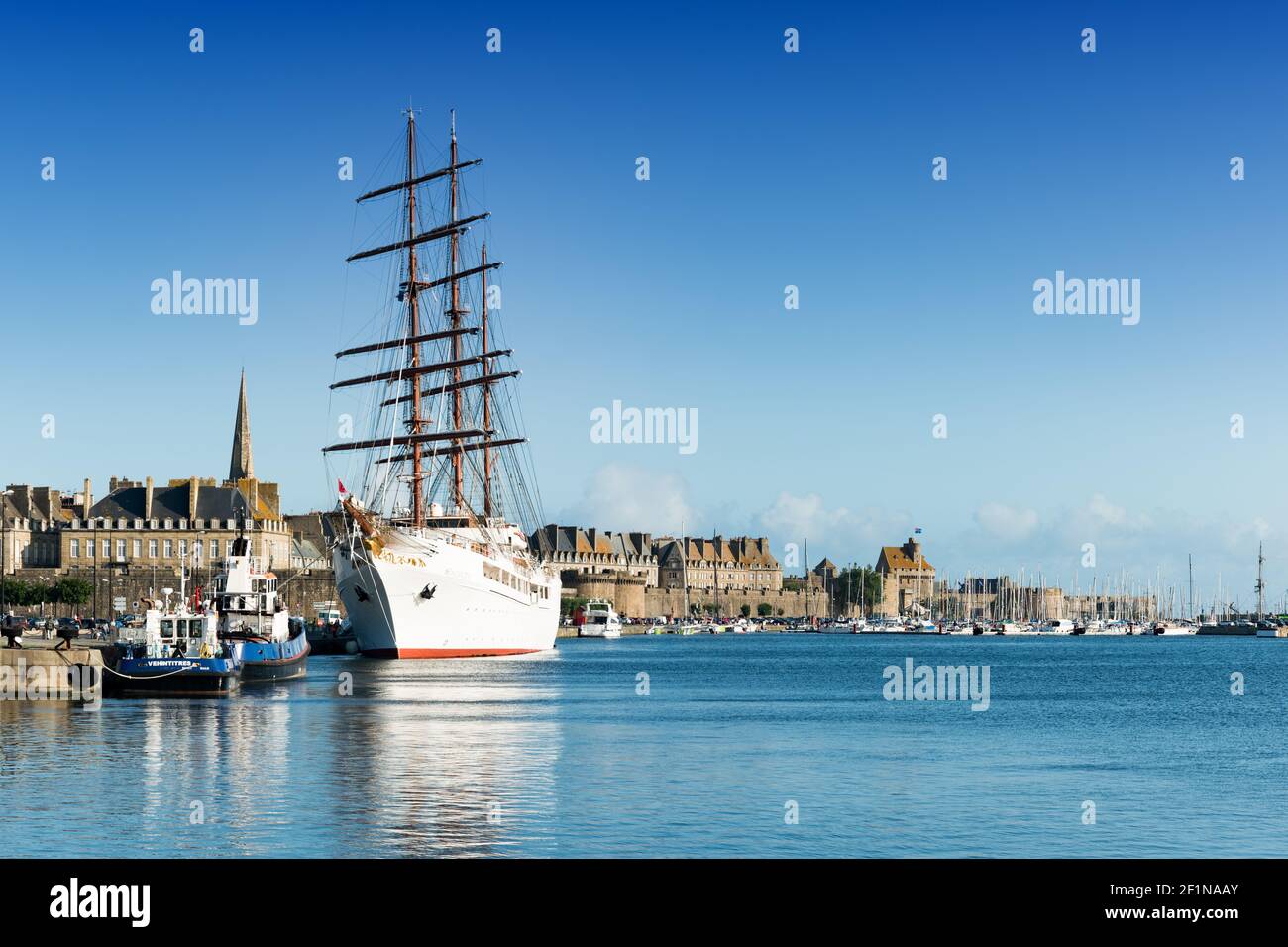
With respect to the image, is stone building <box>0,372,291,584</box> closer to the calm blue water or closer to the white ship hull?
the white ship hull

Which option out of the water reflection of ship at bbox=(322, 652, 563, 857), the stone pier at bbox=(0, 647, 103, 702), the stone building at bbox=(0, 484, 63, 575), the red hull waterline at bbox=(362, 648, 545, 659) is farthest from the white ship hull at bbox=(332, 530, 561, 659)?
the stone building at bbox=(0, 484, 63, 575)

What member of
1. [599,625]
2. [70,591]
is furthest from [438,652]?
[599,625]

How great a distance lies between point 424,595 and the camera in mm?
89625

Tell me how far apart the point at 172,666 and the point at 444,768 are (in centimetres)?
2399

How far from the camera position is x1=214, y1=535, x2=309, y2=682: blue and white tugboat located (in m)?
65.9

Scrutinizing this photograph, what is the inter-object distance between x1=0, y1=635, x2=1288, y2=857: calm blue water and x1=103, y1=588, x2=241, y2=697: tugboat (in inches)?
78.4

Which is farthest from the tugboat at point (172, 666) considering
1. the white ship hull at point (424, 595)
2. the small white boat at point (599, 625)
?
the small white boat at point (599, 625)

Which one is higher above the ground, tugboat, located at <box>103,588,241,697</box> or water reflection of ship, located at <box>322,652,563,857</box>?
tugboat, located at <box>103,588,241,697</box>

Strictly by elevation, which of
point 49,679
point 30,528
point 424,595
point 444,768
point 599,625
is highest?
point 30,528

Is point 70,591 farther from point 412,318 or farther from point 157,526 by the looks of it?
point 412,318

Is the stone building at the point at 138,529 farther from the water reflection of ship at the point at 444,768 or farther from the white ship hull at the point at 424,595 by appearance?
the water reflection of ship at the point at 444,768

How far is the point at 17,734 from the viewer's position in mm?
40750
